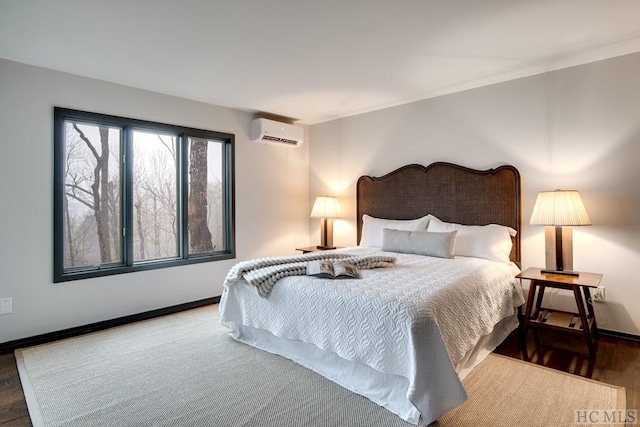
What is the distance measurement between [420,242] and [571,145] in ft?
5.15

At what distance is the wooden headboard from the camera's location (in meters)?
3.50

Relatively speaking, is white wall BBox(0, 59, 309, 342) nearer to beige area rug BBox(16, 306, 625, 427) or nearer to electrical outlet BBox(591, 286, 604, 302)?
beige area rug BBox(16, 306, 625, 427)

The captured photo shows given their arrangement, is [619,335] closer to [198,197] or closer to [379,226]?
[379,226]

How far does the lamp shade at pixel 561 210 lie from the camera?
2.84 meters

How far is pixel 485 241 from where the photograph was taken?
3383mm

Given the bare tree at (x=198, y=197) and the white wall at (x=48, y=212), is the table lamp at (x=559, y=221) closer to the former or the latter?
the white wall at (x=48, y=212)

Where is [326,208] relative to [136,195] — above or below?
below

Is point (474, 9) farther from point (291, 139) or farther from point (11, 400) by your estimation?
point (11, 400)

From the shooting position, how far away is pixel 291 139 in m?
4.98

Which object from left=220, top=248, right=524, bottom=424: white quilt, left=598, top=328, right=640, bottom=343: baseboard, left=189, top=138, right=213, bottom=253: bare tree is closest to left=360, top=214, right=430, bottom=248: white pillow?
left=220, top=248, right=524, bottom=424: white quilt

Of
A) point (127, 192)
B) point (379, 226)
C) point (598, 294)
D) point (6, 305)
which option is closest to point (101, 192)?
point (127, 192)

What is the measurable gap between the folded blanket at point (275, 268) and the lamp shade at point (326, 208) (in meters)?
1.60

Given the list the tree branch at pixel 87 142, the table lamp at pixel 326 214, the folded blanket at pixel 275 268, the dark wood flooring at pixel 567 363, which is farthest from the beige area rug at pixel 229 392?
the table lamp at pixel 326 214

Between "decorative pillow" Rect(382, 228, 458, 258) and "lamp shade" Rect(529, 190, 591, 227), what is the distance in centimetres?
74
